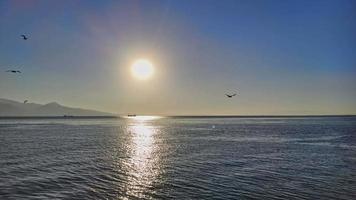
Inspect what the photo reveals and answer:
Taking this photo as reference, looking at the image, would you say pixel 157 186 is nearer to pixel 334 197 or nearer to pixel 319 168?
pixel 334 197

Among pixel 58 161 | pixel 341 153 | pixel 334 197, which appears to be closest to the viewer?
pixel 334 197

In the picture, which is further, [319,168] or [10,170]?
[319,168]

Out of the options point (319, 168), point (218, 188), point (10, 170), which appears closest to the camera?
point (218, 188)

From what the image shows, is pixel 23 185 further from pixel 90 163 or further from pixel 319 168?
pixel 319 168

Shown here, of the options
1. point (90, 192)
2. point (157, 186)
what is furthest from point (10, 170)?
point (157, 186)

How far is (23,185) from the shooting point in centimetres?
3228

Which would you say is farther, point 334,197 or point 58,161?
point 58,161

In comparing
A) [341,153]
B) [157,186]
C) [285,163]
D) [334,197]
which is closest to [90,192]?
[157,186]

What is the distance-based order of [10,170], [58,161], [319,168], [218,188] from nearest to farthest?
1. [218,188]
2. [10,170]
3. [319,168]
4. [58,161]

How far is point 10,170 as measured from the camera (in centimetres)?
4019

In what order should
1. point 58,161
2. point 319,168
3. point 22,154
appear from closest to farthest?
point 319,168 < point 58,161 < point 22,154

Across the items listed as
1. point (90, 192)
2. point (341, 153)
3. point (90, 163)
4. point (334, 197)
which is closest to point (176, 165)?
point (90, 163)

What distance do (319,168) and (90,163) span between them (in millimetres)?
25975

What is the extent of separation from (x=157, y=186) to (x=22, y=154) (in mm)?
29076
